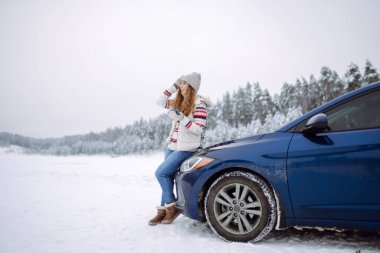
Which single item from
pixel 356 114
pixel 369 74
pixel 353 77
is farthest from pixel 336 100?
pixel 369 74

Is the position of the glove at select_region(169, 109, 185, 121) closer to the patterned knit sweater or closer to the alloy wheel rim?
the patterned knit sweater

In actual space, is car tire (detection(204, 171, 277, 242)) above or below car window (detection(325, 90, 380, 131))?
below

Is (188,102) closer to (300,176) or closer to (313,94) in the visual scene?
(300,176)

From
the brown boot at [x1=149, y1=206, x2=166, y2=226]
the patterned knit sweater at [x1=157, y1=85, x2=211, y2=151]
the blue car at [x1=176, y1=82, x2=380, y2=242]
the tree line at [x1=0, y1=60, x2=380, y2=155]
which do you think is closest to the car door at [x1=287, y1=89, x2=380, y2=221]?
the blue car at [x1=176, y1=82, x2=380, y2=242]

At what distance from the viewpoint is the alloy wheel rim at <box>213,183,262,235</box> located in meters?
2.84

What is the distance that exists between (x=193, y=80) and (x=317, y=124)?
190 centimetres

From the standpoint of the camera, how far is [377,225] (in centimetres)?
242

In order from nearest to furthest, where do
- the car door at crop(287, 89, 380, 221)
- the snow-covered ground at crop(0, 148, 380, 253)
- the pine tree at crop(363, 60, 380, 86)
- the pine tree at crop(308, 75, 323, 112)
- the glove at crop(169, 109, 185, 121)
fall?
the car door at crop(287, 89, 380, 221)
the snow-covered ground at crop(0, 148, 380, 253)
the glove at crop(169, 109, 185, 121)
the pine tree at crop(363, 60, 380, 86)
the pine tree at crop(308, 75, 323, 112)

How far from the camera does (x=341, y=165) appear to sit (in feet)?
8.28

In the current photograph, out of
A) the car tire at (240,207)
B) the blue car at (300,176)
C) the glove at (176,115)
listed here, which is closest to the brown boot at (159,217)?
the blue car at (300,176)

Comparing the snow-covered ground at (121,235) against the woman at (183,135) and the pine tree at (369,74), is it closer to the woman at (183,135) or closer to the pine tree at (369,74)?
the woman at (183,135)

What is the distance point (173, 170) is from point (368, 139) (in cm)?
234

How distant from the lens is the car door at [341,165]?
8.03 feet

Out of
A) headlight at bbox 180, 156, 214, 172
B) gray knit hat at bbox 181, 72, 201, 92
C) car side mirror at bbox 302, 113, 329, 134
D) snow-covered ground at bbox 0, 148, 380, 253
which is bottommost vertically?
snow-covered ground at bbox 0, 148, 380, 253
